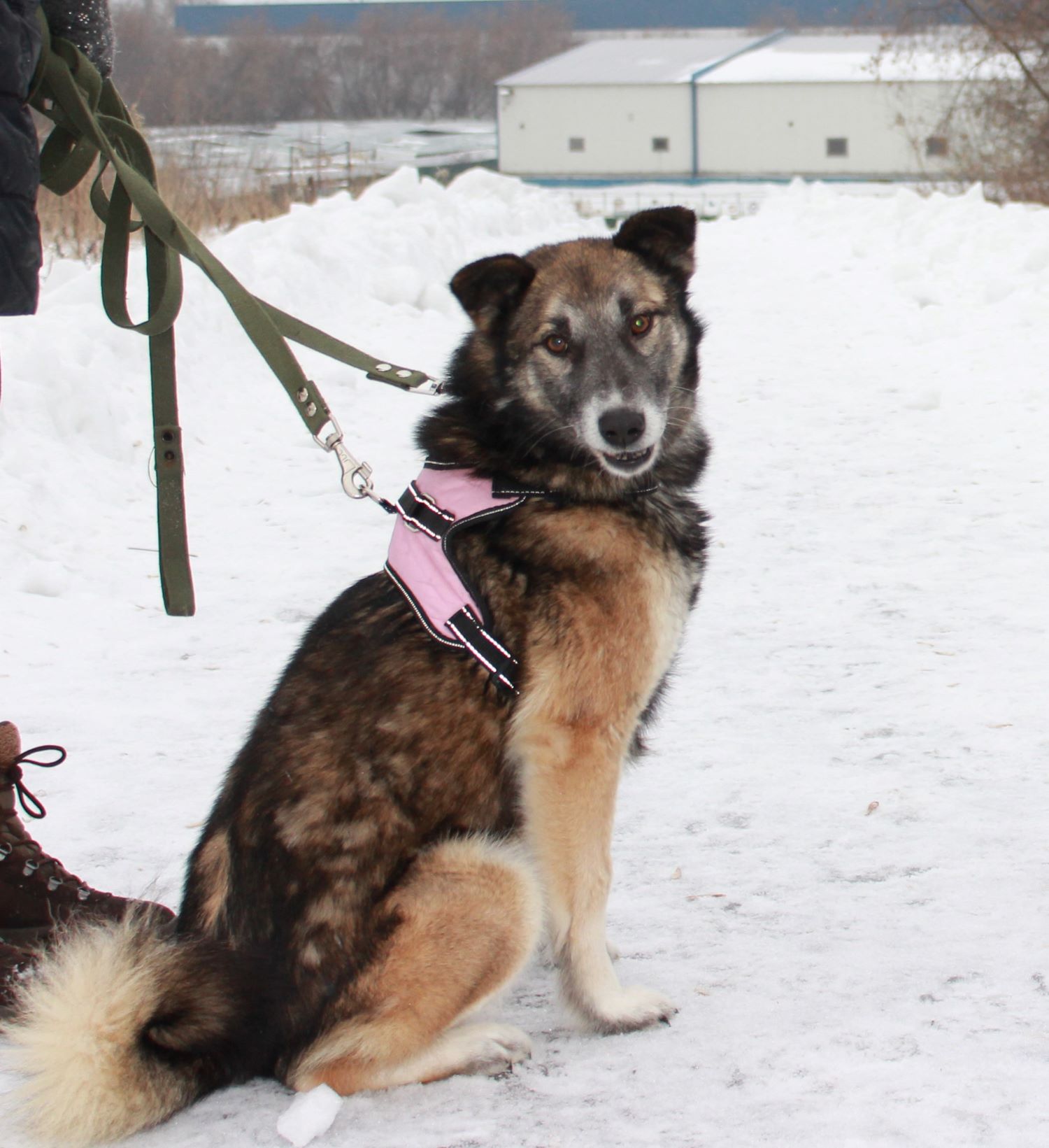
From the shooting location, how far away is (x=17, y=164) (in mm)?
2172

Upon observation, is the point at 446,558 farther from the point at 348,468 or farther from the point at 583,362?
the point at 583,362

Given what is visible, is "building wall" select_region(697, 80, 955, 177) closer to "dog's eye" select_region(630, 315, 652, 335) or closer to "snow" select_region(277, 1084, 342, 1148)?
"dog's eye" select_region(630, 315, 652, 335)

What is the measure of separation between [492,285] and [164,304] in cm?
66

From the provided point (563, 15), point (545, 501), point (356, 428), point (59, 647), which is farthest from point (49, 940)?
point (563, 15)

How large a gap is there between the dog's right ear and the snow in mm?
1518

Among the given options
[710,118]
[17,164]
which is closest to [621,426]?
[17,164]

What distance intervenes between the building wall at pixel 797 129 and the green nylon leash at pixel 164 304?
47189 millimetres

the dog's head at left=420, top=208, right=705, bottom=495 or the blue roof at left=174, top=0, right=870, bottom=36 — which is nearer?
the dog's head at left=420, top=208, right=705, bottom=495

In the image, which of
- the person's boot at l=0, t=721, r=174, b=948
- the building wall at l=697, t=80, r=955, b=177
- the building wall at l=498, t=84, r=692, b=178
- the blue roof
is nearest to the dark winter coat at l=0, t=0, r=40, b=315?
the person's boot at l=0, t=721, r=174, b=948

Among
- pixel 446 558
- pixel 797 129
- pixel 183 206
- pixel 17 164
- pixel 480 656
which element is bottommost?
pixel 480 656

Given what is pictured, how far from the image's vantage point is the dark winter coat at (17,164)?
211 cm

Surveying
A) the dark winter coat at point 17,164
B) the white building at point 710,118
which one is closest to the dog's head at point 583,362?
the dark winter coat at point 17,164

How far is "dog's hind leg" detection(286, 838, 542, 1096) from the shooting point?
2014mm

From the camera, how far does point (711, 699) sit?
11.9 feet
